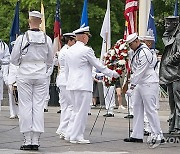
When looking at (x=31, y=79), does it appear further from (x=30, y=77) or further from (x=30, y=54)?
(x=30, y=54)

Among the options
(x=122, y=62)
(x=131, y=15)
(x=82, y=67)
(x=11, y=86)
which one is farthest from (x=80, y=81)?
(x=11, y=86)

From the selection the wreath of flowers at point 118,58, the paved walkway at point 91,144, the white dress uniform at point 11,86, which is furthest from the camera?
the white dress uniform at point 11,86

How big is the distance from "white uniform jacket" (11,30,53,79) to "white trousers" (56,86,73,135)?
2.04 meters

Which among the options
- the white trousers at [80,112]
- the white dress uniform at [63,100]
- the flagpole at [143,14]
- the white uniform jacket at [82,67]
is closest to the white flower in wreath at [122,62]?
the white uniform jacket at [82,67]

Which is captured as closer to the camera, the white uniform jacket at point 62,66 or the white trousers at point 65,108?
the white trousers at point 65,108

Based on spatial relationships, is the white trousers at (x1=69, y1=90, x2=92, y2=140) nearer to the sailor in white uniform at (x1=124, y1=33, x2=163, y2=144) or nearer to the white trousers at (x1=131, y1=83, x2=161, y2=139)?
the sailor in white uniform at (x1=124, y1=33, x2=163, y2=144)

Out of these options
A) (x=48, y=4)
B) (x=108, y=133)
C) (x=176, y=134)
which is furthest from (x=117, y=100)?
(x=176, y=134)

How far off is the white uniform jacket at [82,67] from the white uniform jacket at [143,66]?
0.47 meters

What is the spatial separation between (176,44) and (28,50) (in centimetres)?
296

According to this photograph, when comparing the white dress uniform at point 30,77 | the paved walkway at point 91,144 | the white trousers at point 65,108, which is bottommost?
the paved walkway at point 91,144

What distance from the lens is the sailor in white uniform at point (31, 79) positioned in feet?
35.3

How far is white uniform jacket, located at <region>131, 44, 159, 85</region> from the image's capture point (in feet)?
38.1

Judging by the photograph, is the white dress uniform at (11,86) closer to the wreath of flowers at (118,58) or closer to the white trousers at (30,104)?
the wreath of flowers at (118,58)

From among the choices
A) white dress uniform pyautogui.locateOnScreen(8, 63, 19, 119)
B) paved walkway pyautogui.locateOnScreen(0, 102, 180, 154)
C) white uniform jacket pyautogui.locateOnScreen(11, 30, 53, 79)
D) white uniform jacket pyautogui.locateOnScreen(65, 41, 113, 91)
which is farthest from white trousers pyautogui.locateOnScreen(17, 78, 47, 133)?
white dress uniform pyautogui.locateOnScreen(8, 63, 19, 119)
